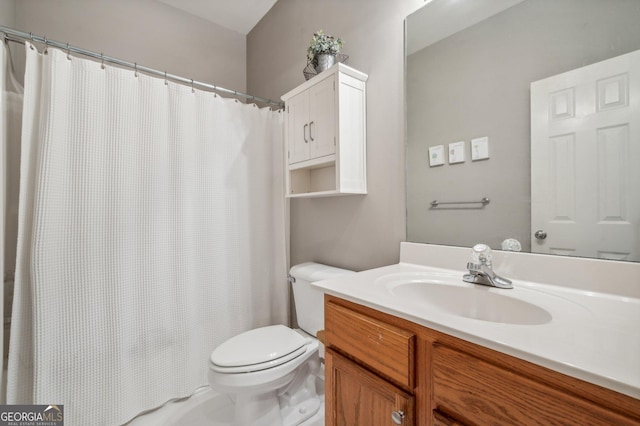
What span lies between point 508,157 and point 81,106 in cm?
177

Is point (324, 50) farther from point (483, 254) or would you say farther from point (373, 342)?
point (373, 342)

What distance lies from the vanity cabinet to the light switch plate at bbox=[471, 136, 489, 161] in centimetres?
71

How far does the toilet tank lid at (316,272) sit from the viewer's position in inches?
53.9

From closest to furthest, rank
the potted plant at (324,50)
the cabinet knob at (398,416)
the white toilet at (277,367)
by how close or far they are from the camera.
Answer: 1. the cabinet knob at (398,416)
2. the white toilet at (277,367)
3. the potted plant at (324,50)

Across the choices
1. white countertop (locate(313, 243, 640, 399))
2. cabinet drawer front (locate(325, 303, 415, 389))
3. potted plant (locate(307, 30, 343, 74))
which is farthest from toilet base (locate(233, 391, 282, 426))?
potted plant (locate(307, 30, 343, 74))

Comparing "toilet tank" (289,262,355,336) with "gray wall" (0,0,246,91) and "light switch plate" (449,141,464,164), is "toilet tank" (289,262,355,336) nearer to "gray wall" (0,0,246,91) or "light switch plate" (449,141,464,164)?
"light switch plate" (449,141,464,164)

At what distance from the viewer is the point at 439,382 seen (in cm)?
57

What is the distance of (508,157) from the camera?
3.05ft

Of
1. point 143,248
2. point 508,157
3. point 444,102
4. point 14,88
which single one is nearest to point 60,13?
point 14,88

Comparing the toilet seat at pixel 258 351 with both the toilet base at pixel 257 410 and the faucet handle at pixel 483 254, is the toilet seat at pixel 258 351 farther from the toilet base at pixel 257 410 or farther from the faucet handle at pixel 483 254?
the faucet handle at pixel 483 254

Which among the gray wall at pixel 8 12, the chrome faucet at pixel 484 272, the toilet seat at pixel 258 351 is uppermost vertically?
the gray wall at pixel 8 12

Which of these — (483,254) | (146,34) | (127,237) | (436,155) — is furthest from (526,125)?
(146,34)

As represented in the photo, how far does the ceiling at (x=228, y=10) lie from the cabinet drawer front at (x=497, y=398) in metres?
2.46

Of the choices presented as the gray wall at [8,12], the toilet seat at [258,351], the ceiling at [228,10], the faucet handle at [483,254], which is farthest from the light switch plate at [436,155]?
the gray wall at [8,12]
